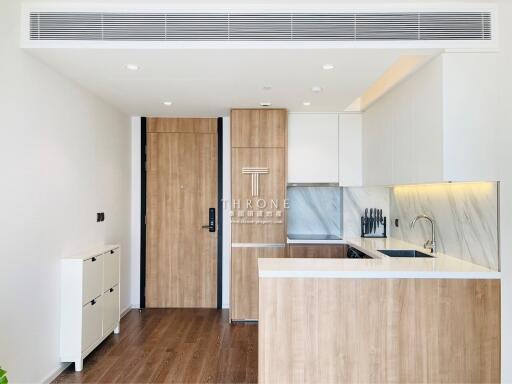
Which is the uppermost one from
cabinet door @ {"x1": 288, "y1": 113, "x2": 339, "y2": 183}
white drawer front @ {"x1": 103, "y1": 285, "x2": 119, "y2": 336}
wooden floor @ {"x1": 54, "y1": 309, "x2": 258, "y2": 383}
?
cabinet door @ {"x1": 288, "y1": 113, "x2": 339, "y2": 183}

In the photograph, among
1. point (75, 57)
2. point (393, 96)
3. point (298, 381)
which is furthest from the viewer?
point (393, 96)

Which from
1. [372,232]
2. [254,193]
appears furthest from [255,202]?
[372,232]

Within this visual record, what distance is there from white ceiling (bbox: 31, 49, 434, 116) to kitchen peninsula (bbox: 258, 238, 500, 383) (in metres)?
1.49

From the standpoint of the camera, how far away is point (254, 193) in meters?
4.47

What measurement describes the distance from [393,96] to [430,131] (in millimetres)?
914

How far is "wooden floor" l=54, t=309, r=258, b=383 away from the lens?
10.2ft

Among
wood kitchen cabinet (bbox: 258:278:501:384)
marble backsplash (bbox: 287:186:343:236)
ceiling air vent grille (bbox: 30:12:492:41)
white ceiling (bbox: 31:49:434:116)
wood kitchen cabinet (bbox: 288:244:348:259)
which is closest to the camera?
wood kitchen cabinet (bbox: 258:278:501:384)

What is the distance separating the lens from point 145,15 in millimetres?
2586

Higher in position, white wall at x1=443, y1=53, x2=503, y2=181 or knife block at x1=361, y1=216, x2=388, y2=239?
white wall at x1=443, y1=53, x2=503, y2=181

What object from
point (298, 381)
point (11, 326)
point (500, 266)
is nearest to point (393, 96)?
point (500, 266)

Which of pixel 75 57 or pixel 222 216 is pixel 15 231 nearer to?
pixel 75 57

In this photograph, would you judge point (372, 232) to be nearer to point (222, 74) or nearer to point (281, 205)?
point (281, 205)

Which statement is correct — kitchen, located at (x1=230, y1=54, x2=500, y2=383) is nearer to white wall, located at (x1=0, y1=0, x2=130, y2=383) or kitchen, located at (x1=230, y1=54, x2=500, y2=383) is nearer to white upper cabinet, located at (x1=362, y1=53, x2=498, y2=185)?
white upper cabinet, located at (x1=362, y1=53, x2=498, y2=185)

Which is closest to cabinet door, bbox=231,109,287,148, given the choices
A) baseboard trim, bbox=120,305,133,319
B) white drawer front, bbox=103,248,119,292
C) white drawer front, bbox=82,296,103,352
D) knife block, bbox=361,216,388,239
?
knife block, bbox=361,216,388,239
